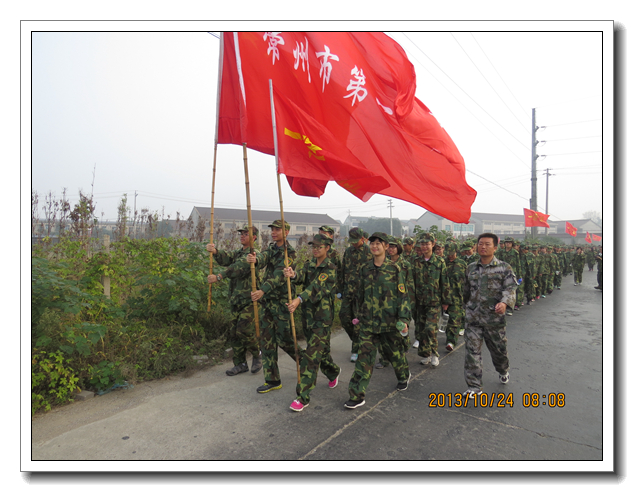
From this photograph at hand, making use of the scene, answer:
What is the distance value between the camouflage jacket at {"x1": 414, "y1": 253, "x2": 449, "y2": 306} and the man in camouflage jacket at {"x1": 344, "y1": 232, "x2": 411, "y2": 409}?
180cm

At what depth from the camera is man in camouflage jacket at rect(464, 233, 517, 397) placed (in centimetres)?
452

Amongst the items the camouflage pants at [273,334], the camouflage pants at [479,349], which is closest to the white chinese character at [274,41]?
the camouflage pants at [273,334]

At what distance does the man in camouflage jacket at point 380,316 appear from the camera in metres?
4.23

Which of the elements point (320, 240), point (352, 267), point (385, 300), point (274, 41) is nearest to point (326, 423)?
point (385, 300)

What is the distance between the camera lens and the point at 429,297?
6.09m

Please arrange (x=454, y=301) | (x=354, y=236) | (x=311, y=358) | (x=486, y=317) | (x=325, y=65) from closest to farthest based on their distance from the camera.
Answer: (x=311, y=358)
(x=486, y=317)
(x=325, y=65)
(x=354, y=236)
(x=454, y=301)

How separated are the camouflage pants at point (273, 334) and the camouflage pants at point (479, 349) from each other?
2.16 m

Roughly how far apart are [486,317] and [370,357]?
5.04 feet

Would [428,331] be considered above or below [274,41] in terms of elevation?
below

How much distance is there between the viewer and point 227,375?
5.12 metres

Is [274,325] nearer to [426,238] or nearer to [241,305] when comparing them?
[241,305]

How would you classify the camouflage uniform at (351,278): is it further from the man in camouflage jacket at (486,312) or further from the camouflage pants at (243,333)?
the man in camouflage jacket at (486,312)

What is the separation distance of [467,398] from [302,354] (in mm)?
1986

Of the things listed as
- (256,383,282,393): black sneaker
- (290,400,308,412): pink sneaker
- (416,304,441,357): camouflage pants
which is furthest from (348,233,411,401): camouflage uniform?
(416,304,441,357): camouflage pants
